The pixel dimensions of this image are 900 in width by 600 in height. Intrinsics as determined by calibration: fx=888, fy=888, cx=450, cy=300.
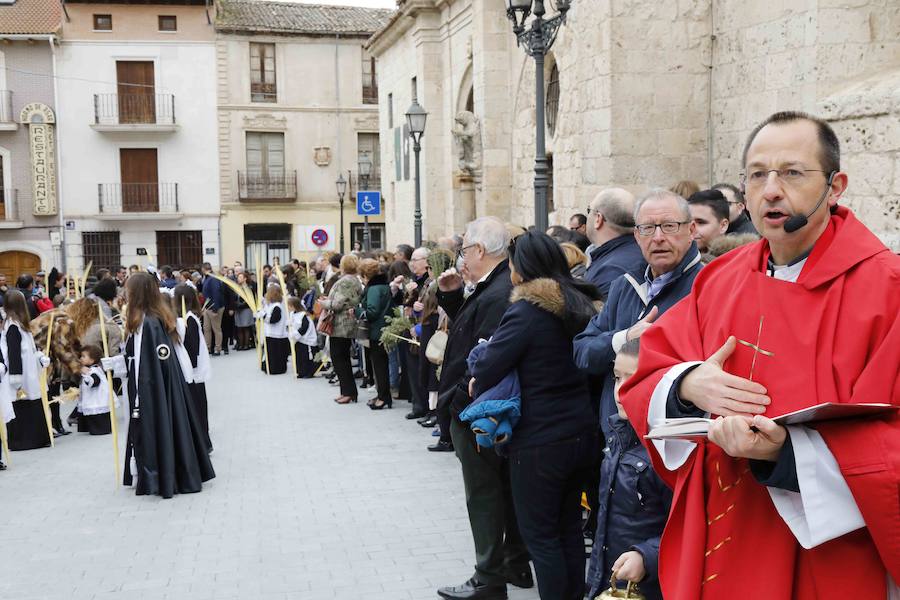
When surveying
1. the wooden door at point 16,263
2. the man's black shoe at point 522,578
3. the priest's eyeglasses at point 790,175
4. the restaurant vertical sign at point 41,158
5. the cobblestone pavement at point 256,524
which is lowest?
the cobblestone pavement at point 256,524

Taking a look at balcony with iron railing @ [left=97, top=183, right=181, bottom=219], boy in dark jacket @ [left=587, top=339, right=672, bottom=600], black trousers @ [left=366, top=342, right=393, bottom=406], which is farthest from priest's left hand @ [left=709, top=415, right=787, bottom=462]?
balcony with iron railing @ [left=97, top=183, right=181, bottom=219]

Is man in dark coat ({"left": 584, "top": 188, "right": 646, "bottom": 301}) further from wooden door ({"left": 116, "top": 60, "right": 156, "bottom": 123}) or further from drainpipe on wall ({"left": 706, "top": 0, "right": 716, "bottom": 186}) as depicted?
wooden door ({"left": 116, "top": 60, "right": 156, "bottom": 123})

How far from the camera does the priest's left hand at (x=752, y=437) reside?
1926 mm

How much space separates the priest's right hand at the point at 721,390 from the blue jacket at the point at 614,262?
242 cm

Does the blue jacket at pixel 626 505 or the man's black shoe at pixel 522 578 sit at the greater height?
the blue jacket at pixel 626 505

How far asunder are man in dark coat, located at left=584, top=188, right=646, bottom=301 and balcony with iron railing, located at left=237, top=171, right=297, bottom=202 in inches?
1252

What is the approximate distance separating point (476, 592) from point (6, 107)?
33.7 meters

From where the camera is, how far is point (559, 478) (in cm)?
433

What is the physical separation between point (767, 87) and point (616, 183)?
77.2 inches

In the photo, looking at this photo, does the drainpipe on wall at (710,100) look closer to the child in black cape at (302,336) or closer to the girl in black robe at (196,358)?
the girl in black robe at (196,358)

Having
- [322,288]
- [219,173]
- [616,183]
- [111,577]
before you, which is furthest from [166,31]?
[111,577]

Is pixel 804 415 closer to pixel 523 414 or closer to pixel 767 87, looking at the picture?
pixel 523 414

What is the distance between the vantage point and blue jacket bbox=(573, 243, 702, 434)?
145 inches

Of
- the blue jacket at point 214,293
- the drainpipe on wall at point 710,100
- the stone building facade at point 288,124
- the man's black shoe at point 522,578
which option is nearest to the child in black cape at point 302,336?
the blue jacket at point 214,293
